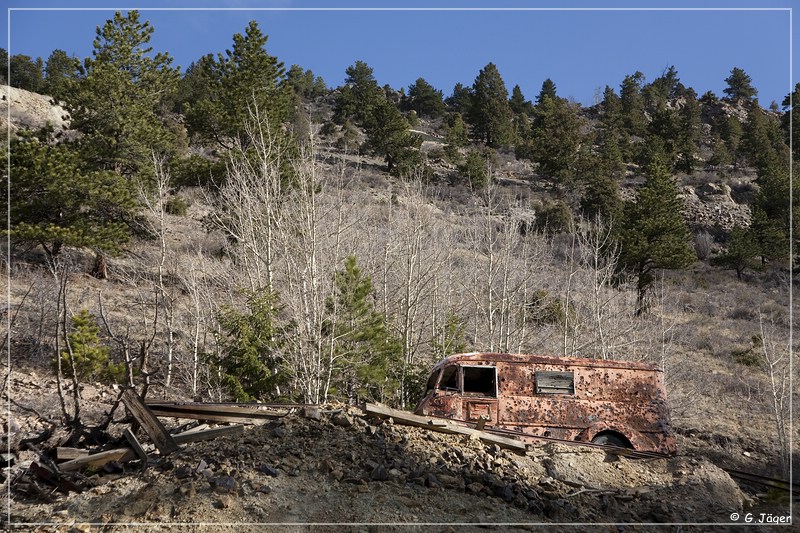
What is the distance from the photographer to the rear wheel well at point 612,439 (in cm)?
1245

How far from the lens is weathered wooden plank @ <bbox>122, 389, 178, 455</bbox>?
27.0 feet

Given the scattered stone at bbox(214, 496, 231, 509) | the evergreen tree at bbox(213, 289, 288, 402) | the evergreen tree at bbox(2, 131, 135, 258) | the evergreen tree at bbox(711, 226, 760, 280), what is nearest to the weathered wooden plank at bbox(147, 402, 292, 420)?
the scattered stone at bbox(214, 496, 231, 509)

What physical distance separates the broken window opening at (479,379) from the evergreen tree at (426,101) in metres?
76.3

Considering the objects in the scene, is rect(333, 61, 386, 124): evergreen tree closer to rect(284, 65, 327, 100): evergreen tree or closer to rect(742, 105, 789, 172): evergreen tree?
rect(284, 65, 327, 100): evergreen tree

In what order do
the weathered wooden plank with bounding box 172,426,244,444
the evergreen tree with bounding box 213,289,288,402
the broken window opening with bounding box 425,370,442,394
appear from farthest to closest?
the evergreen tree with bounding box 213,289,288,402 < the broken window opening with bounding box 425,370,442,394 < the weathered wooden plank with bounding box 172,426,244,444

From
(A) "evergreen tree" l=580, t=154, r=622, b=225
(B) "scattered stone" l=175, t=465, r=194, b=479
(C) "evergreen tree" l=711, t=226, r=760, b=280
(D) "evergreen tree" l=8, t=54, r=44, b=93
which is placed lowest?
(B) "scattered stone" l=175, t=465, r=194, b=479

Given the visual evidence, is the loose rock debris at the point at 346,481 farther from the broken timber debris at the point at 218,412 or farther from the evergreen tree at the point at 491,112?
the evergreen tree at the point at 491,112

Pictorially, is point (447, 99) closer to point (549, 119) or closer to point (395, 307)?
point (549, 119)

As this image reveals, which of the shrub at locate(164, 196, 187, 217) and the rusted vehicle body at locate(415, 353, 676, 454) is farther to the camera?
the shrub at locate(164, 196, 187, 217)

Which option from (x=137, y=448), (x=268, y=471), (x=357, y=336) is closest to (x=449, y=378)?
(x=357, y=336)

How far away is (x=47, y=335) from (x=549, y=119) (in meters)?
48.6

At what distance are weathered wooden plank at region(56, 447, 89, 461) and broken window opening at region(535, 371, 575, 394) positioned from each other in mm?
8078

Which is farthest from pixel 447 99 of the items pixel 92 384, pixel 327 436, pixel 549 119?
pixel 327 436

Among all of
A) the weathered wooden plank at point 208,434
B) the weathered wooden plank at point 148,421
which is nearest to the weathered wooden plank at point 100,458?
the weathered wooden plank at point 148,421
